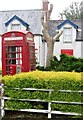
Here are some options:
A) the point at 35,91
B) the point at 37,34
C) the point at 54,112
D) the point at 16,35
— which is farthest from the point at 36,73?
the point at 37,34

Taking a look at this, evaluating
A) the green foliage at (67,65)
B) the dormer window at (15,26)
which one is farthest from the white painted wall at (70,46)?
the green foliage at (67,65)

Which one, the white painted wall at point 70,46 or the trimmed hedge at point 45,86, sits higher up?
the white painted wall at point 70,46

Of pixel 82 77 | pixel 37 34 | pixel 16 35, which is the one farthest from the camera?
pixel 37 34

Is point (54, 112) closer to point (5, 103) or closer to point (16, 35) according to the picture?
point (5, 103)

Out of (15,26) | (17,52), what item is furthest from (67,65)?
(15,26)

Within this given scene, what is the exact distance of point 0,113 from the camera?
24.0ft

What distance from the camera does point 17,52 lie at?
36.9ft

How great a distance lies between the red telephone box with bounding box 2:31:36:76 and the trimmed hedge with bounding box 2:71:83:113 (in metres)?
3.73

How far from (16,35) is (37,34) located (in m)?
13.7

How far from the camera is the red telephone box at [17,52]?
10953 mm

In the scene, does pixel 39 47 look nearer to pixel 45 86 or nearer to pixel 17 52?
pixel 17 52

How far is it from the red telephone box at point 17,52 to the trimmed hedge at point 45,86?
3.73 m

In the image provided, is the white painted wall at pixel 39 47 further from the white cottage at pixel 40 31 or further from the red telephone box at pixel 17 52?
the red telephone box at pixel 17 52

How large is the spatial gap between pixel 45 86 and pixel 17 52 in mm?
4464
